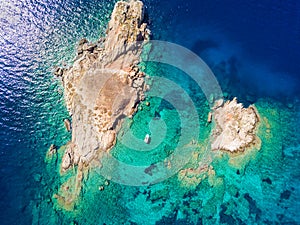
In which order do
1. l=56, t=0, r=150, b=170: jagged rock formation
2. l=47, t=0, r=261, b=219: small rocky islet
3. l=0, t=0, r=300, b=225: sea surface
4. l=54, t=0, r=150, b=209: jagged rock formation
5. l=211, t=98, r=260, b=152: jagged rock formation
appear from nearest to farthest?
l=0, t=0, r=300, b=225: sea surface, l=47, t=0, r=261, b=219: small rocky islet, l=54, t=0, r=150, b=209: jagged rock formation, l=56, t=0, r=150, b=170: jagged rock formation, l=211, t=98, r=260, b=152: jagged rock formation

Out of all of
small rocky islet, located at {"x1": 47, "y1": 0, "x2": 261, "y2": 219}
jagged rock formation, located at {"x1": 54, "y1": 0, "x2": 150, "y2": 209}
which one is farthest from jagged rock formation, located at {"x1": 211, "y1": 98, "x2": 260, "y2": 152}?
jagged rock formation, located at {"x1": 54, "y1": 0, "x2": 150, "y2": 209}

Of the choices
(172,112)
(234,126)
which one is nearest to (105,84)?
(172,112)

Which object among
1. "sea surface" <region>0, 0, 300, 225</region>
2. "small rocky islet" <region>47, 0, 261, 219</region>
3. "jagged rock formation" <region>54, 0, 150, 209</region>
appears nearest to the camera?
"sea surface" <region>0, 0, 300, 225</region>

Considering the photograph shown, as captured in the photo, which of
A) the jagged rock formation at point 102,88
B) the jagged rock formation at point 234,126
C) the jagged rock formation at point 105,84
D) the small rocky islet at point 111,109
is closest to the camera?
the small rocky islet at point 111,109

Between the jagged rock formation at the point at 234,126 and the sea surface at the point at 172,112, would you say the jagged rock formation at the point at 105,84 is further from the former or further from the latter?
the jagged rock formation at the point at 234,126

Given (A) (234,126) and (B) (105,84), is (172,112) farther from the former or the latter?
(B) (105,84)

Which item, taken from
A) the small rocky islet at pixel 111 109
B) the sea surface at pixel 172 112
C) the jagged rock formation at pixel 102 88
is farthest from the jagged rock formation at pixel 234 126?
the jagged rock formation at pixel 102 88

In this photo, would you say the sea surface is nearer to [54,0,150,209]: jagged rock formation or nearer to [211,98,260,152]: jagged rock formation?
[211,98,260,152]: jagged rock formation
